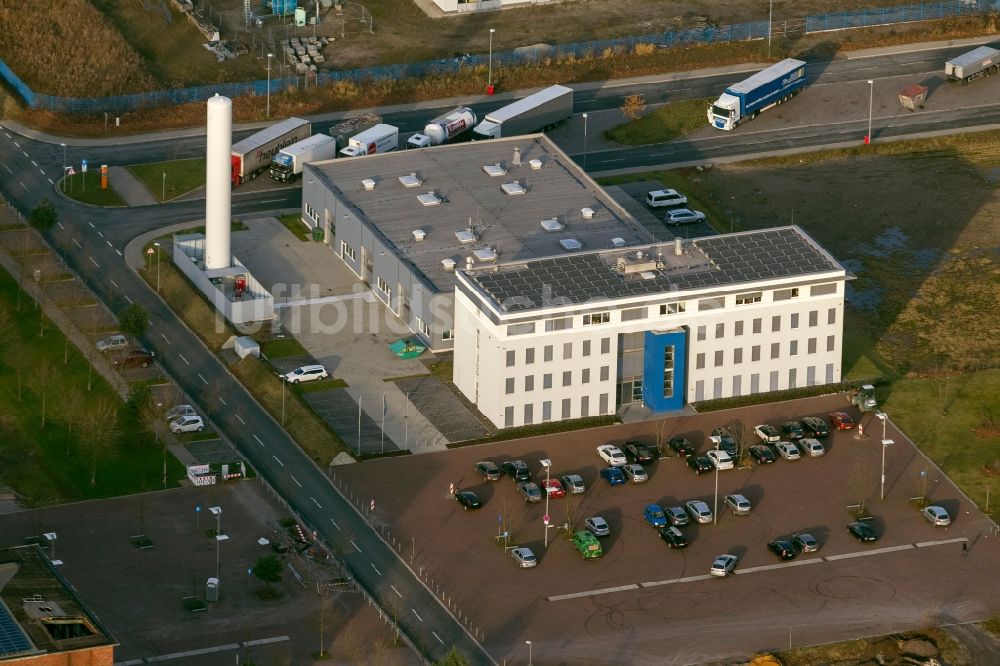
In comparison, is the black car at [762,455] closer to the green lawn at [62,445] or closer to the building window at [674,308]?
the building window at [674,308]

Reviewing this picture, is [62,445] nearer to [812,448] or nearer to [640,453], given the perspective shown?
[640,453]

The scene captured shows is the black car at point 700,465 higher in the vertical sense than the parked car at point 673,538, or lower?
higher

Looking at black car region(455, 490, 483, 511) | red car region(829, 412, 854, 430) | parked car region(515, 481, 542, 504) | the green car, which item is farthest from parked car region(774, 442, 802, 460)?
black car region(455, 490, 483, 511)

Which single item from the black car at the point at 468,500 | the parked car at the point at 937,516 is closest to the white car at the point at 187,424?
the black car at the point at 468,500

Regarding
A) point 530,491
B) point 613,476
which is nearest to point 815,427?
point 613,476

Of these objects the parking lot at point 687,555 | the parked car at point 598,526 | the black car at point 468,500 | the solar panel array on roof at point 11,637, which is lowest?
the parking lot at point 687,555

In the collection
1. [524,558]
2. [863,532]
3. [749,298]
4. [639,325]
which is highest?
[749,298]
